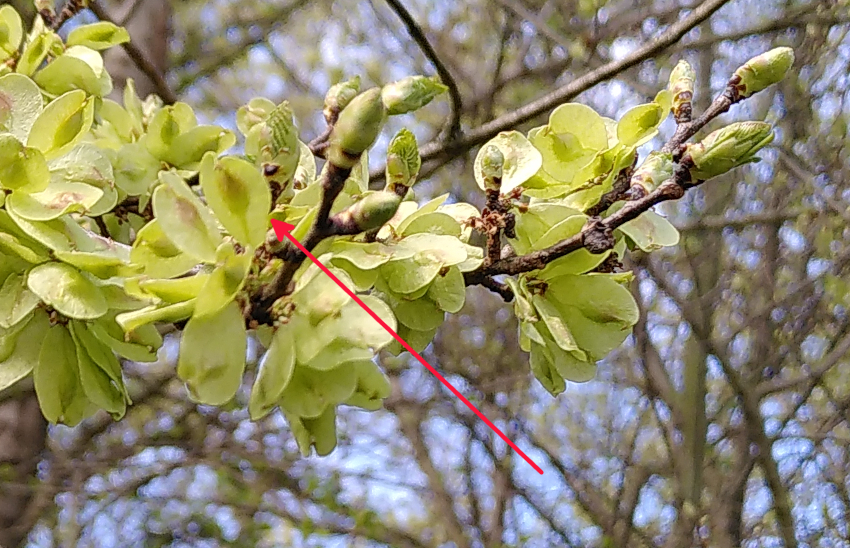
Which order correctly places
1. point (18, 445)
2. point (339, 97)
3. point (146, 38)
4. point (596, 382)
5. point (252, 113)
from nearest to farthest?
point (339, 97) < point (252, 113) < point (18, 445) < point (146, 38) < point (596, 382)

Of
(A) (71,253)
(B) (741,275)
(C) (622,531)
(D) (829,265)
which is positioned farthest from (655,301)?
(A) (71,253)

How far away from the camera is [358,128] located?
33 centimetres

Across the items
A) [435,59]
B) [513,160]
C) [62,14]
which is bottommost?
[513,160]

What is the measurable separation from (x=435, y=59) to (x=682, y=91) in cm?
38

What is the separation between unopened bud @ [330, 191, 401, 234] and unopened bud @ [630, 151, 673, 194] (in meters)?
0.19

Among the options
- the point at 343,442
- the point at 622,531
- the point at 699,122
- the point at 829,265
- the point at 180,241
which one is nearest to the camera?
the point at 180,241

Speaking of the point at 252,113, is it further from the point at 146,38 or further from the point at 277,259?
the point at 146,38

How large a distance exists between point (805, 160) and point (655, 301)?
622 millimetres

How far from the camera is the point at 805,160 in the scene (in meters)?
2.16

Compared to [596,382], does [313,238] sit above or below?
below

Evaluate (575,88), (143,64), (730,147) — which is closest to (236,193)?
(730,147)

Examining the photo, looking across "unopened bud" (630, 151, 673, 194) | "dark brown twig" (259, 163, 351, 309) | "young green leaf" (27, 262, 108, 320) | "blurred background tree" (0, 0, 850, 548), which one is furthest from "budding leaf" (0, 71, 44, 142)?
"blurred background tree" (0, 0, 850, 548)

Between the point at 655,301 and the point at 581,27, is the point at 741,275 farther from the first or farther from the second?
the point at 581,27

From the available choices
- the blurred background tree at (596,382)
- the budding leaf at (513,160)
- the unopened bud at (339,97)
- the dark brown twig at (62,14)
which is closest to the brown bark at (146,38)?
the blurred background tree at (596,382)
